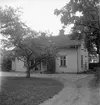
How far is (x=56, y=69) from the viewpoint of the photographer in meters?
25.3

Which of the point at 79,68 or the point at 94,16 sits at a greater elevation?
the point at 94,16

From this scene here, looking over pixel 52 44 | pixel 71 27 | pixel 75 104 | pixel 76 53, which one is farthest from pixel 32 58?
pixel 75 104

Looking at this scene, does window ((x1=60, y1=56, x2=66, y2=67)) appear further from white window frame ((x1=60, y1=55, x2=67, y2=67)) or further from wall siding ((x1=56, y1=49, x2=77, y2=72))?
wall siding ((x1=56, y1=49, x2=77, y2=72))

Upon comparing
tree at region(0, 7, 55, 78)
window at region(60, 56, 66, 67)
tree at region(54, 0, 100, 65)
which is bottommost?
window at region(60, 56, 66, 67)

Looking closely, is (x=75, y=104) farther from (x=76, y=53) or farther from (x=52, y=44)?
(x=76, y=53)

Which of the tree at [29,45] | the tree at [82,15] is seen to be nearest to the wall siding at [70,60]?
the tree at [82,15]

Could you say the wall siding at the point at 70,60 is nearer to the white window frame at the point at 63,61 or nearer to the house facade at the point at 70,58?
the house facade at the point at 70,58

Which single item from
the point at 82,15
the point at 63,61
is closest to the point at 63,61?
the point at 63,61

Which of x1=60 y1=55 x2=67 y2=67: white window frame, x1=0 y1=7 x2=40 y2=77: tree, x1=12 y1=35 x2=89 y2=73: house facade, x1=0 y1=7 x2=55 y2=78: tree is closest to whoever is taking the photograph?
x1=0 y1=7 x2=40 y2=77: tree

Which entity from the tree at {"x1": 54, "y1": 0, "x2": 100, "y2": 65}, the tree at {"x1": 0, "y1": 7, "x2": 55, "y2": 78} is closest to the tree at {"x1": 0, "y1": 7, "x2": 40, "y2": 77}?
the tree at {"x1": 0, "y1": 7, "x2": 55, "y2": 78}

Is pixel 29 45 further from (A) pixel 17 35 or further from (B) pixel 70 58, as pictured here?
(B) pixel 70 58

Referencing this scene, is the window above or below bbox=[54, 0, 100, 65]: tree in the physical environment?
below

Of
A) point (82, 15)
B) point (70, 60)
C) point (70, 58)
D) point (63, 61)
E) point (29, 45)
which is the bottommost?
point (63, 61)

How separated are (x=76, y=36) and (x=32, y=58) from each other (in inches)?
236
